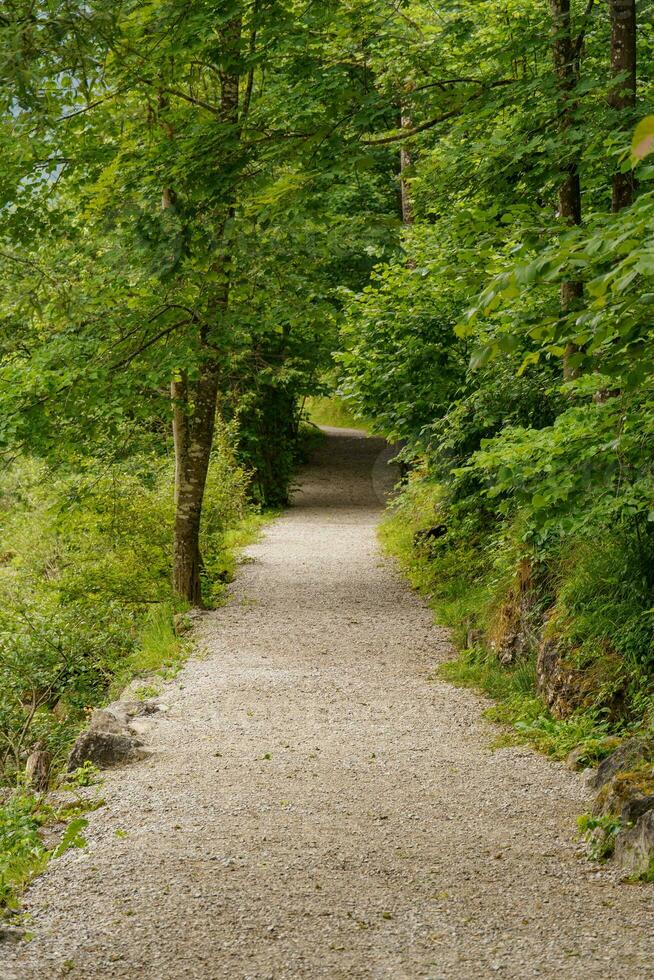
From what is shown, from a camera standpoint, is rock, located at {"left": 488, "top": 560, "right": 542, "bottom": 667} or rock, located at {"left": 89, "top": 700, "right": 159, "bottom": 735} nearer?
rock, located at {"left": 89, "top": 700, "right": 159, "bottom": 735}

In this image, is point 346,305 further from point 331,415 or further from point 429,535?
point 331,415

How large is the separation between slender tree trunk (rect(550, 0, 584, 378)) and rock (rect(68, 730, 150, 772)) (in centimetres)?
412

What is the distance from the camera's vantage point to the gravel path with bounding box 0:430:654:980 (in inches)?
155

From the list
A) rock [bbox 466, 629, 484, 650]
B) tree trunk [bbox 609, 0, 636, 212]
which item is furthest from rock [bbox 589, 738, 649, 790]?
rock [bbox 466, 629, 484, 650]

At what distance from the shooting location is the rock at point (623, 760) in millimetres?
5352

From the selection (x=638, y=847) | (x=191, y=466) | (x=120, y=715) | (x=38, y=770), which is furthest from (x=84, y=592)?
(x=638, y=847)

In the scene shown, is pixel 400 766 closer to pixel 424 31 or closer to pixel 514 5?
pixel 424 31

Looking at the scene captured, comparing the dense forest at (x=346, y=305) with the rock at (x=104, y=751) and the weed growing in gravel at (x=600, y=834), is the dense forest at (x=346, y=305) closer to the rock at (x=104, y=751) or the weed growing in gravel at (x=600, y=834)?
the rock at (x=104, y=751)

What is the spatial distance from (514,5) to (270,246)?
219 inches

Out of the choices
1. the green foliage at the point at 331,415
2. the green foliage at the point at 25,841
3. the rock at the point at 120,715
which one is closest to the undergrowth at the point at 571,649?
the rock at the point at 120,715

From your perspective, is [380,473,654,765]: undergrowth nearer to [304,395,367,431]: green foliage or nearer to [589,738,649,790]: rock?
[589,738,649,790]: rock

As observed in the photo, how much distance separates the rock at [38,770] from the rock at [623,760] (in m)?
3.83

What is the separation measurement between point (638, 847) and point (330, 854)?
156cm

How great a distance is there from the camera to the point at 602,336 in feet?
12.2
